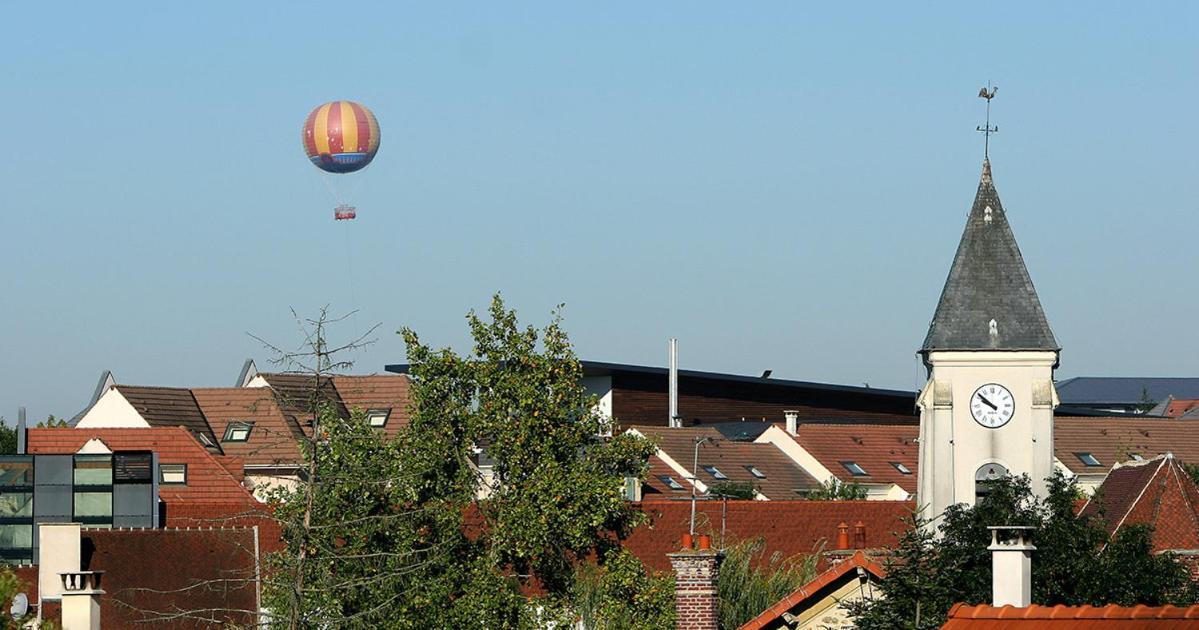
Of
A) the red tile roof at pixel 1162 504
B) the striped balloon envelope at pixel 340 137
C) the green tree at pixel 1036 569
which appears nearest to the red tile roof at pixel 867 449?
the striped balloon envelope at pixel 340 137

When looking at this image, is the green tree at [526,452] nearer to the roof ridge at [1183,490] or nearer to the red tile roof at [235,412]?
the roof ridge at [1183,490]

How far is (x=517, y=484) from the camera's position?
45.4 meters

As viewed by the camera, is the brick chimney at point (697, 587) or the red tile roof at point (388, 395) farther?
the red tile roof at point (388, 395)

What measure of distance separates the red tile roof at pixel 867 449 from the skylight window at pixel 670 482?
1083 centimetres

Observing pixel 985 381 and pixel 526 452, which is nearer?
pixel 526 452

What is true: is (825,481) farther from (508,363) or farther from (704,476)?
(508,363)

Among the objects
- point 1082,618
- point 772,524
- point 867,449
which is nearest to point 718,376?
point 867,449

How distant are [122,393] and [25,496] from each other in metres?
25.9

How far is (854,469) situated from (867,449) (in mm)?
3816

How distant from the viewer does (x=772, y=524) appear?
64250 mm

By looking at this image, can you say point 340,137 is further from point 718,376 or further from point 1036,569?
point 1036,569

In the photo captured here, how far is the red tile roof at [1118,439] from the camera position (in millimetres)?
107975

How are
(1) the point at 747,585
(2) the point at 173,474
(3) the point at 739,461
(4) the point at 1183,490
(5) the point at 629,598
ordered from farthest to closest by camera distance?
A: 1. (3) the point at 739,461
2. (2) the point at 173,474
3. (4) the point at 1183,490
4. (1) the point at 747,585
5. (5) the point at 629,598

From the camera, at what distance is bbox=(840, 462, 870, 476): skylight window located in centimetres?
10419
